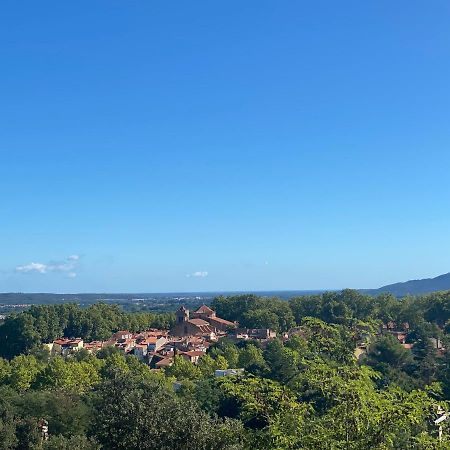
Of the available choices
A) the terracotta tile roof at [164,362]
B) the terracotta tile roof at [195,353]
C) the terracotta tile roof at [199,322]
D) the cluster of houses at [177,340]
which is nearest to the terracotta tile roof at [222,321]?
the cluster of houses at [177,340]

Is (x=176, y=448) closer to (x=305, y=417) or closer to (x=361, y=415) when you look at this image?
(x=305, y=417)

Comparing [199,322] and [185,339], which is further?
[199,322]

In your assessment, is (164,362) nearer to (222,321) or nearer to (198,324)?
(198,324)

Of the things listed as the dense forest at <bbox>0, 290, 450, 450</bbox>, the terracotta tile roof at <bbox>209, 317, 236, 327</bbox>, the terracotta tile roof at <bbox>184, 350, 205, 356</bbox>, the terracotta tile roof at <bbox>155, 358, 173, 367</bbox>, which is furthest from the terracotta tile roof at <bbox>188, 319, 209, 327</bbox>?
the terracotta tile roof at <bbox>155, 358, 173, 367</bbox>

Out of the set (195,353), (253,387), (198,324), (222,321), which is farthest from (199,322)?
(253,387)

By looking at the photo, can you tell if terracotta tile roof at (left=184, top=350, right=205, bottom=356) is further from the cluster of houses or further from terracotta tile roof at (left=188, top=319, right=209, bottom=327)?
terracotta tile roof at (left=188, top=319, right=209, bottom=327)

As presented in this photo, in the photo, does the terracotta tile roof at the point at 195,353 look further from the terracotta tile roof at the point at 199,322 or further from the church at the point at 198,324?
the terracotta tile roof at the point at 199,322
